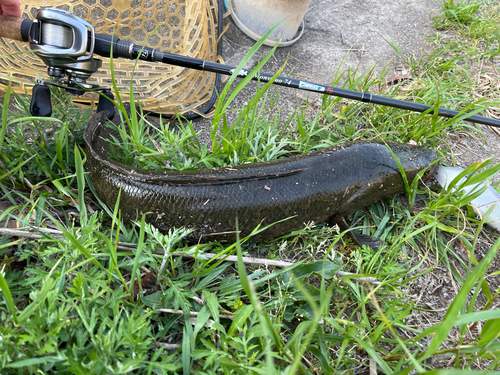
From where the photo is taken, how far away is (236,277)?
6.45 feet

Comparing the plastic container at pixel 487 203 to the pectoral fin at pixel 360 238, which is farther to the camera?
the plastic container at pixel 487 203

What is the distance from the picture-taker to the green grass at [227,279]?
122 cm

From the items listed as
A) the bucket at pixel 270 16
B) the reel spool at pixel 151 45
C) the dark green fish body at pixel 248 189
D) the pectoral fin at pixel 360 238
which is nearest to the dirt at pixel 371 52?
the bucket at pixel 270 16

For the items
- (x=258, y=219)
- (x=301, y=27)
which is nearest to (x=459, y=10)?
(x=301, y=27)

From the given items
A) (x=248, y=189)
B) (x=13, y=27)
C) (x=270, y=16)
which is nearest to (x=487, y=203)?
(x=248, y=189)

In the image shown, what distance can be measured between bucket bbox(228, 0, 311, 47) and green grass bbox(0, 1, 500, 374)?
1.37m

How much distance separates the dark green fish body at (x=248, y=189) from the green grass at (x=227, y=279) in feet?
0.43

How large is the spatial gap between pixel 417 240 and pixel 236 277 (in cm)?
150

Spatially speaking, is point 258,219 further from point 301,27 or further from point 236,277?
point 301,27

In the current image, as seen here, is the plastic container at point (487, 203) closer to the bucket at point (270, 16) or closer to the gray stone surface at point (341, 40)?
the gray stone surface at point (341, 40)

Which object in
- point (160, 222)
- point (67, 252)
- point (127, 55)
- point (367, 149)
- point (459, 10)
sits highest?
point (459, 10)

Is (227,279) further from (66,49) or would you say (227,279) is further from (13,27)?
(13,27)

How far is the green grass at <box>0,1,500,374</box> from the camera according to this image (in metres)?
1.22

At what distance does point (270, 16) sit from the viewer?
385 centimetres
